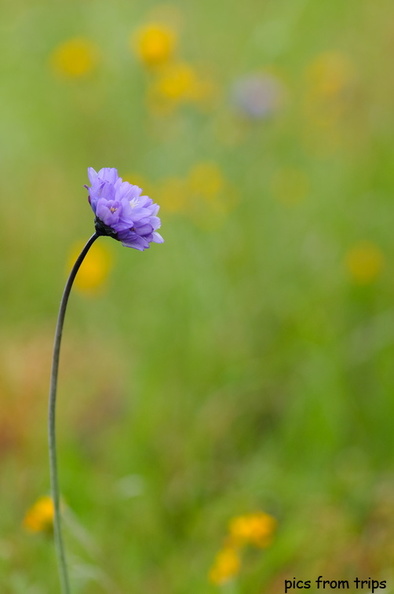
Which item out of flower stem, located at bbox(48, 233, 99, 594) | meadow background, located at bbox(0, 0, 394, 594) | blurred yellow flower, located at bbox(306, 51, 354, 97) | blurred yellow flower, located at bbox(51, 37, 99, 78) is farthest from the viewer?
blurred yellow flower, located at bbox(306, 51, 354, 97)

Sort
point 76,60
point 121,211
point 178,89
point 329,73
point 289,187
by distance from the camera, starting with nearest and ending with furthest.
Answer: point 121,211
point 178,89
point 289,187
point 76,60
point 329,73

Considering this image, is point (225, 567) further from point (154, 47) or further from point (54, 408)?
point (154, 47)

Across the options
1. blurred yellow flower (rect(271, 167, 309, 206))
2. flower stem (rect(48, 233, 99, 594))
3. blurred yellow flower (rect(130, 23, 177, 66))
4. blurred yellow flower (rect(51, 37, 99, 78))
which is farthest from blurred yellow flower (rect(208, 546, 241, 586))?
blurred yellow flower (rect(51, 37, 99, 78))

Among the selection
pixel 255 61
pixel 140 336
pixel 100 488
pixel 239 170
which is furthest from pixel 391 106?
pixel 100 488

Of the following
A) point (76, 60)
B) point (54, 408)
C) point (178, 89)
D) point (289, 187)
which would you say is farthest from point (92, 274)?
point (54, 408)

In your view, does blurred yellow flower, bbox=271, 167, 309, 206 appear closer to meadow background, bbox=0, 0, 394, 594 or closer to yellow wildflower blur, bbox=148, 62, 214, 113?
meadow background, bbox=0, 0, 394, 594

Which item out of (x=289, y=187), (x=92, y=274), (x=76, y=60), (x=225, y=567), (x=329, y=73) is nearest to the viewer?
(x=225, y=567)
